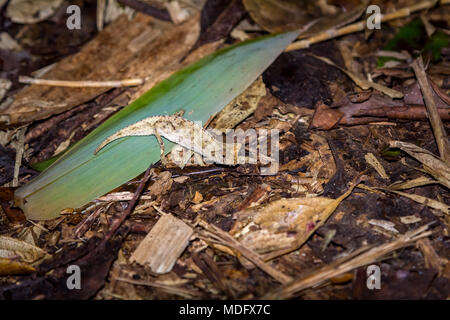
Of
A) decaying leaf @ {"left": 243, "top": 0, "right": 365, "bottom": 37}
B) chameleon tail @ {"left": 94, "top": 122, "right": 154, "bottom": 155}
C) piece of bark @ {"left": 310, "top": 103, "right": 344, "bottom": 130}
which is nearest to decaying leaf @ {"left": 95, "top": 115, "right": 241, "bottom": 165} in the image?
chameleon tail @ {"left": 94, "top": 122, "right": 154, "bottom": 155}

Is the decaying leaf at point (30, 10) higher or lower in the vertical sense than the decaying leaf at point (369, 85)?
higher

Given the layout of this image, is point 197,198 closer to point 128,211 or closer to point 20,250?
point 128,211

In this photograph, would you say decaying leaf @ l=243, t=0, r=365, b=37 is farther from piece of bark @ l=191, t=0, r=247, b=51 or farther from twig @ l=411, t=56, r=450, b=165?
twig @ l=411, t=56, r=450, b=165

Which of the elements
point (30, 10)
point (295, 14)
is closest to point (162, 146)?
point (295, 14)

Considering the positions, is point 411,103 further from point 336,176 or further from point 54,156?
point 54,156

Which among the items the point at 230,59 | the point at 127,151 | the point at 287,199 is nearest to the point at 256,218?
the point at 287,199

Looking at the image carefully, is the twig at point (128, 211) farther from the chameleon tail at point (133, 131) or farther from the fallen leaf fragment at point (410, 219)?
the fallen leaf fragment at point (410, 219)

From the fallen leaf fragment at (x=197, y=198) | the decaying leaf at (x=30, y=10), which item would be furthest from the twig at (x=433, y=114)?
the decaying leaf at (x=30, y=10)
